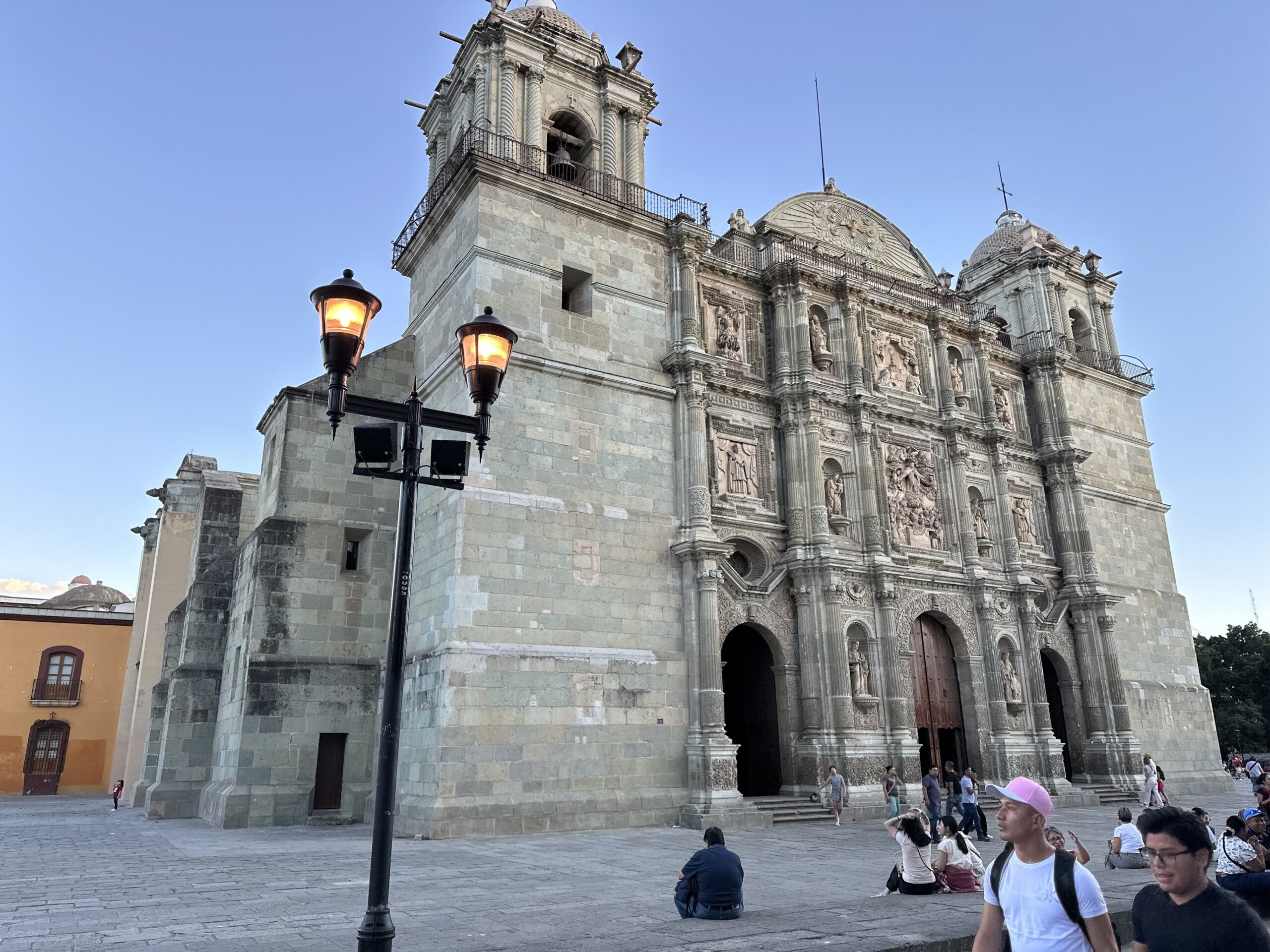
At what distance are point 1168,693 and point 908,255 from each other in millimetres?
16410

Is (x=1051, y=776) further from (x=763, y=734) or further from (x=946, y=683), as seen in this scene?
(x=763, y=734)

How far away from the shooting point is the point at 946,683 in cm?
2345

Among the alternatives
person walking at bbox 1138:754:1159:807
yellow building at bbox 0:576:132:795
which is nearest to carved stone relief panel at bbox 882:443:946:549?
person walking at bbox 1138:754:1159:807

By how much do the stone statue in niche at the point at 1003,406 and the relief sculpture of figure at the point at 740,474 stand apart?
399 inches

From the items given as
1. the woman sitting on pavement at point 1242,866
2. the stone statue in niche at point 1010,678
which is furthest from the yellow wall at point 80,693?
the woman sitting on pavement at point 1242,866

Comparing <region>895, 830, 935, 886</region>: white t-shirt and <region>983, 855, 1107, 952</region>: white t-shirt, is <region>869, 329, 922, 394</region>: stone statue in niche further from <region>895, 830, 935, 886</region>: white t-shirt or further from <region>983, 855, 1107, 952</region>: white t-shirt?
<region>983, 855, 1107, 952</region>: white t-shirt

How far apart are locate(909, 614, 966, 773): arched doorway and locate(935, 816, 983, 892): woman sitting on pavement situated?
12968mm

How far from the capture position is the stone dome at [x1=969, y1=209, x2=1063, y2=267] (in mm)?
32594

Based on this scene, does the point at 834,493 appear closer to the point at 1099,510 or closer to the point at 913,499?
the point at 913,499

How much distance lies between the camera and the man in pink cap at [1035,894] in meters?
3.71

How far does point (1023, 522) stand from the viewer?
2717 cm

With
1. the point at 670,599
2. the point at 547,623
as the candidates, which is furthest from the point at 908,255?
the point at 547,623

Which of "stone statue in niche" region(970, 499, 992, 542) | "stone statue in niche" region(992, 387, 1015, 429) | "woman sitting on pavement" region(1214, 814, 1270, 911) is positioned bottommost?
"woman sitting on pavement" region(1214, 814, 1270, 911)

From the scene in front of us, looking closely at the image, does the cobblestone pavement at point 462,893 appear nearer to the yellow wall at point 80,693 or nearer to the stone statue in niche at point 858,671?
the stone statue in niche at point 858,671
